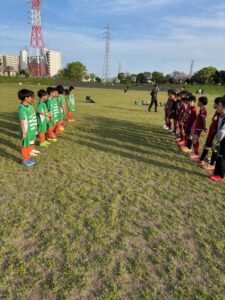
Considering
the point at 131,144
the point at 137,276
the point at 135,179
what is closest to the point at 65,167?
the point at 135,179

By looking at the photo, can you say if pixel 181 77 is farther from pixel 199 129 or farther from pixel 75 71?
pixel 199 129

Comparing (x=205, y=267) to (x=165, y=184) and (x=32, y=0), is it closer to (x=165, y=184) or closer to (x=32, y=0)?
(x=165, y=184)

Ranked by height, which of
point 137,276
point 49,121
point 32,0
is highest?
point 32,0

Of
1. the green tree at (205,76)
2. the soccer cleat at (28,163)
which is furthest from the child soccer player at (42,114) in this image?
the green tree at (205,76)

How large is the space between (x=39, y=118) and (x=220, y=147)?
4988 millimetres

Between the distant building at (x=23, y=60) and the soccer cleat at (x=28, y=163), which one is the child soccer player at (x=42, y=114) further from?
the distant building at (x=23, y=60)

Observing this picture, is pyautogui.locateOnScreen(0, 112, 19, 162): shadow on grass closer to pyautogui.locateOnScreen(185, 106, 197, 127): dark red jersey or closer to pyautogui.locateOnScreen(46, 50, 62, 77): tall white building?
pyautogui.locateOnScreen(185, 106, 197, 127): dark red jersey

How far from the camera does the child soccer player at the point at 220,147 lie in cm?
496

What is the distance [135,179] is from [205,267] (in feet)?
8.49

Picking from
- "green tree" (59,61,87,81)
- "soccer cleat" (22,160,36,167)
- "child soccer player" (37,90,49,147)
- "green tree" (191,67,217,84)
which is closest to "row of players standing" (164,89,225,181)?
"soccer cleat" (22,160,36,167)

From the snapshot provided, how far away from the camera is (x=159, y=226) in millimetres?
3633

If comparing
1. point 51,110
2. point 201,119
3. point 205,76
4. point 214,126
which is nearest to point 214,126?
point 214,126

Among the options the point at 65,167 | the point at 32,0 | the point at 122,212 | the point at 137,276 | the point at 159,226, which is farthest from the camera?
the point at 32,0

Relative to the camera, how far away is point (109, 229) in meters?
3.50
